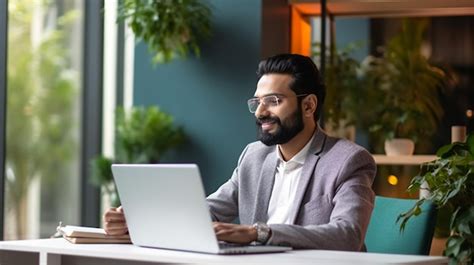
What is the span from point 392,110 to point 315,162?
3207 mm

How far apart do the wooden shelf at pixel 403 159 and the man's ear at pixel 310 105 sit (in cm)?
269

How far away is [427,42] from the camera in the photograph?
9.48m

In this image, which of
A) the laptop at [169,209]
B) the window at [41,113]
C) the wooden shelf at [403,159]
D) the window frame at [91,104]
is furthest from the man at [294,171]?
the window at [41,113]

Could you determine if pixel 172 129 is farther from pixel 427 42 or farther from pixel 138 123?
pixel 427 42

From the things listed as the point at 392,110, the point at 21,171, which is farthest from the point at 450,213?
the point at 21,171

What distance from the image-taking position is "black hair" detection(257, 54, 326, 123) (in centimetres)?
357

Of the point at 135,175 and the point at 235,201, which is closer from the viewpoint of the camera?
the point at 135,175

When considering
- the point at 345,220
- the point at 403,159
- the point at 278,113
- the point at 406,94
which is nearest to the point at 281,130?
the point at 278,113

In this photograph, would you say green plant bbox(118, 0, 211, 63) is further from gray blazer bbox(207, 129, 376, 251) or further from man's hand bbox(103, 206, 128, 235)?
man's hand bbox(103, 206, 128, 235)

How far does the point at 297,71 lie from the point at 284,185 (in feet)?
1.29

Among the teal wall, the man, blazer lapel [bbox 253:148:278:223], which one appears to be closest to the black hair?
the man

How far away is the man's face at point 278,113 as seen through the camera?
3.52m

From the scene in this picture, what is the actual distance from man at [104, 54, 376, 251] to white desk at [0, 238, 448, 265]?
188mm

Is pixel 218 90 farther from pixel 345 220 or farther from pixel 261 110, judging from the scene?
pixel 345 220
